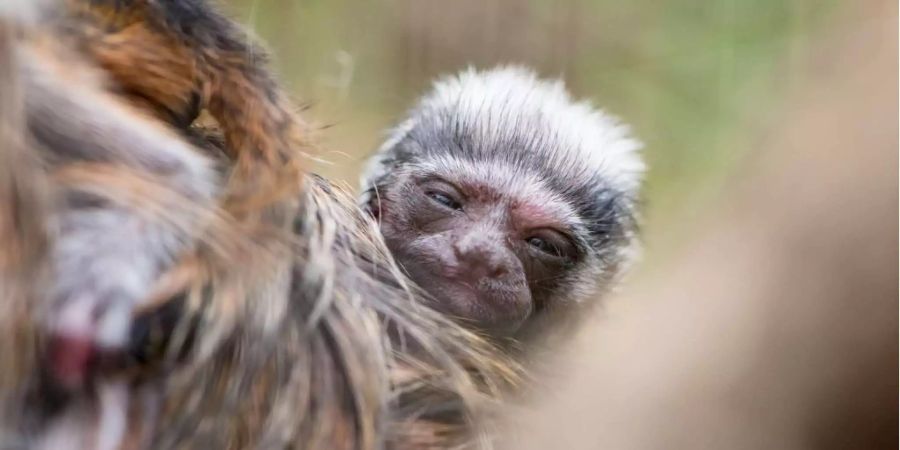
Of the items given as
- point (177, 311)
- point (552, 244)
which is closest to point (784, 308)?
point (552, 244)

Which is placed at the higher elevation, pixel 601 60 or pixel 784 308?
pixel 601 60

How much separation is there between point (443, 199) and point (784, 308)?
0.30 metres

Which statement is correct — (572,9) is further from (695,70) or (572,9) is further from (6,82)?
(6,82)

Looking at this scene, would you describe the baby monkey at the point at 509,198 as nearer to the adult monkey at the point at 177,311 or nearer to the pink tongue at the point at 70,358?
the adult monkey at the point at 177,311

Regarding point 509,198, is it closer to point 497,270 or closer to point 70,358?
point 497,270

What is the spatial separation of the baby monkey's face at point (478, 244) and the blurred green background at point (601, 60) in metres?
0.06

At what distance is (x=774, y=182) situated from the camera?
0.68m

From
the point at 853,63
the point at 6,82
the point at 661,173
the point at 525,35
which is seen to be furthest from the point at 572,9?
the point at 6,82

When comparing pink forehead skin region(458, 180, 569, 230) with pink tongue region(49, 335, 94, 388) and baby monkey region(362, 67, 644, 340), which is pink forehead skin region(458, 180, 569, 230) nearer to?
baby monkey region(362, 67, 644, 340)

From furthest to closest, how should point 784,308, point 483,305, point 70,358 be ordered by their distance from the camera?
point 784,308 < point 483,305 < point 70,358

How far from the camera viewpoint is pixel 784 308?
2.31ft

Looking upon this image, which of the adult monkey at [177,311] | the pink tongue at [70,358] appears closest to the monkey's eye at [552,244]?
the adult monkey at [177,311]

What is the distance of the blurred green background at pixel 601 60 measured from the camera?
21.6 inches

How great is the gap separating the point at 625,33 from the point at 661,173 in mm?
108
